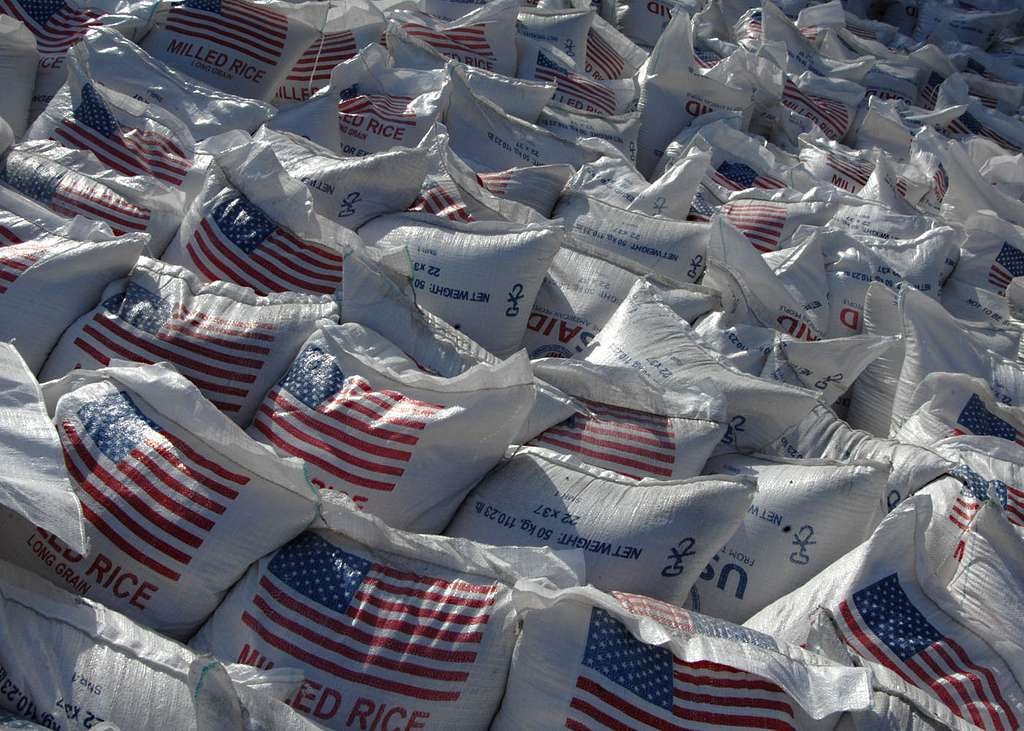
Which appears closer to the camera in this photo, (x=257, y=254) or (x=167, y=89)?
(x=257, y=254)

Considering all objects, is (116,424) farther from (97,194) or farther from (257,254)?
(97,194)

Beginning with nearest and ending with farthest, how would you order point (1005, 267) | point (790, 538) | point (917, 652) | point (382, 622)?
point (382, 622), point (917, 652), point (790, 538), point (1005, 267)

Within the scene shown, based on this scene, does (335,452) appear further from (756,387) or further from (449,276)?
(756,387)

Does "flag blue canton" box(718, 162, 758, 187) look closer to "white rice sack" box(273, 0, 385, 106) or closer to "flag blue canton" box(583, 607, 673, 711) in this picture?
"white rice sack" box(273, 0, 385, 106)

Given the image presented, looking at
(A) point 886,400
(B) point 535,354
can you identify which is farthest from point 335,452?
(A) point 886,400

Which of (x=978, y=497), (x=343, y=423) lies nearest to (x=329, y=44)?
(x=343, y=423)

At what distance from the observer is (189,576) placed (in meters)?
1.51

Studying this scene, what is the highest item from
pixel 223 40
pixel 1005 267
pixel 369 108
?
pixel 223 40

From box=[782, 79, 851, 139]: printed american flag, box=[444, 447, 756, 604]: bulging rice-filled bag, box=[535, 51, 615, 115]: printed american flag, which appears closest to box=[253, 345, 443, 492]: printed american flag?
box=[444, 447, 756, 604]: bulging rice-filled bag

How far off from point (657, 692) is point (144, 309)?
107cm

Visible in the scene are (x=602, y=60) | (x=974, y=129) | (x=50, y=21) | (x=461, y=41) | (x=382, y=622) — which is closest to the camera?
(x=382, y=622)

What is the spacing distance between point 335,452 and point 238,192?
69 centimetres

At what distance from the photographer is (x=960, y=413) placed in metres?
2.19

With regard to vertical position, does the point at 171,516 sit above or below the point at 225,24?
below
